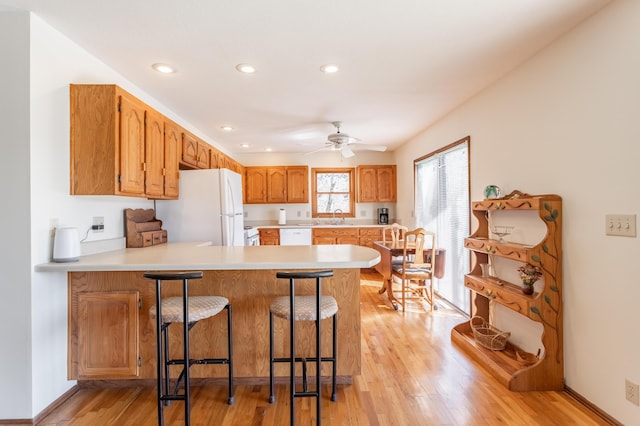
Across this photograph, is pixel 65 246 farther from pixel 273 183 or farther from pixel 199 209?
pixel 273 183

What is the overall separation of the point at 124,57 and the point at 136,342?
206 cm

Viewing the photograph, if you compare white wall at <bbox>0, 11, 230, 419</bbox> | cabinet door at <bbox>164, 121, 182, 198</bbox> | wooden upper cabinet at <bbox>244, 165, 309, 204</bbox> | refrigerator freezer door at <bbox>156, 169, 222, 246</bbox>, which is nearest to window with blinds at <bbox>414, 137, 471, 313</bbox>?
wooden upper cabinet at <bbox>244, 165, 309, 204</bbox>

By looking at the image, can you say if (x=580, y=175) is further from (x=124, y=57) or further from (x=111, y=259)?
(x=124, y=57)

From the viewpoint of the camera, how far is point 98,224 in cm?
249

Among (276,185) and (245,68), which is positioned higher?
(245,68)

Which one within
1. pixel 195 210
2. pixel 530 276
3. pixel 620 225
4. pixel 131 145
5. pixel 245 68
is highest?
pixel 245 68

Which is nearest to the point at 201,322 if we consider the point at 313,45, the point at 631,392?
the point at 313,45

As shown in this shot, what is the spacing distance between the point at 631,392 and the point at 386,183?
483 centimetres

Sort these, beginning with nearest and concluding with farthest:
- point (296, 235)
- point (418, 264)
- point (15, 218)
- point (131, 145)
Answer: point (15, 218)
point (131, 145)
point (418, 264)
point (296, 235)

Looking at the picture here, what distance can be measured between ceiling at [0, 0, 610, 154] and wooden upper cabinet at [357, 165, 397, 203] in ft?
8.71

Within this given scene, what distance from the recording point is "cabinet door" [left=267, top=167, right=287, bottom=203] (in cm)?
627

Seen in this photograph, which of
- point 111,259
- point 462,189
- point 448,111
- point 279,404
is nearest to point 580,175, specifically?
point 462,189

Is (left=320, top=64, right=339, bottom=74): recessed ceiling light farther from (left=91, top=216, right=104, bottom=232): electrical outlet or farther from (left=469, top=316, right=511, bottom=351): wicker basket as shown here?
(left=469, top=316, right=511, bottom=351): wicker basket

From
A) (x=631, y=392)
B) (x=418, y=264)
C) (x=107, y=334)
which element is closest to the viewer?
(x=631, y=392)
